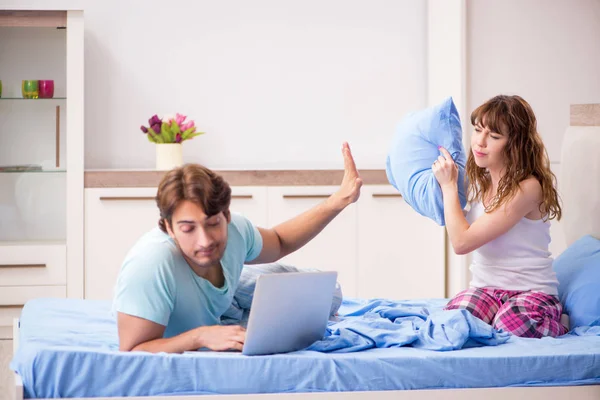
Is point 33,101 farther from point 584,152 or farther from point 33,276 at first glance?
point 584,152

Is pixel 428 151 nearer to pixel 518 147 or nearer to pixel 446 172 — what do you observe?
pixel 446 172

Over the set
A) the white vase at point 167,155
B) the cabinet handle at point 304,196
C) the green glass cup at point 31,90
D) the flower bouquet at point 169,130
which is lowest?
the cabinet handle at point 304,196

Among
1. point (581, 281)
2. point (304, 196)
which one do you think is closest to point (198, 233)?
point (581, 281)

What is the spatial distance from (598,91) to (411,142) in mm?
1984

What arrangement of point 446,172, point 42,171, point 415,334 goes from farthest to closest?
point 42,171, point 446,172, point 415,334

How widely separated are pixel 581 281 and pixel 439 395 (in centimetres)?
77

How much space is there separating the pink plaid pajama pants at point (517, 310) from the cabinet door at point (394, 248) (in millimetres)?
1719

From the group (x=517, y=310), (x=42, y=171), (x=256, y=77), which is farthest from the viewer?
(x=256, y=77)

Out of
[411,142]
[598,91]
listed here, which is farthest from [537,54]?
[411,142]

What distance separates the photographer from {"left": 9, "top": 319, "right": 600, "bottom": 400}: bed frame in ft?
6.68

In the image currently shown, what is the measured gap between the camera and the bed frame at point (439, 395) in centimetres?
204

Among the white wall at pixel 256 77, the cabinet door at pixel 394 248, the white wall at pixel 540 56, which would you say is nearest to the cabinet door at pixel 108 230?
the white wall at pixel 256 77

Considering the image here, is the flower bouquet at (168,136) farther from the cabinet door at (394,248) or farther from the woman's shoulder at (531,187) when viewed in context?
the woman's shoulder at (531,187)

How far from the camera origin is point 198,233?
214cm
